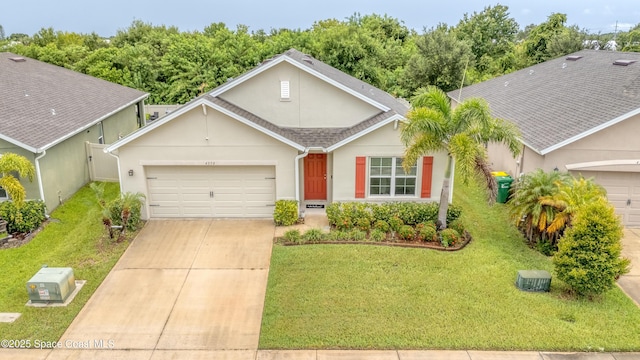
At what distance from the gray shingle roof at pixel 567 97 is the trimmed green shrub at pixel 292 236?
26.6 feet

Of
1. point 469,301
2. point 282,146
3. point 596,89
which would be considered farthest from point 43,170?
point 596,89

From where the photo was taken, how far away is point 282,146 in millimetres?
15094

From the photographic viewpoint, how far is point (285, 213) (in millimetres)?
15117

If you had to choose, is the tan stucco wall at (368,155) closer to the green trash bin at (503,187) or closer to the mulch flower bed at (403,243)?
the mulch flower bed at (403,243)

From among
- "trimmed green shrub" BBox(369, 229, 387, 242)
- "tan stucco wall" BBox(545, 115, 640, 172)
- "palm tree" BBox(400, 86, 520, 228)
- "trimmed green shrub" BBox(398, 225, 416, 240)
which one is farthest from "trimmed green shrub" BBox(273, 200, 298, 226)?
"tan stucco wall" BBox(545, 115, 640, 172)

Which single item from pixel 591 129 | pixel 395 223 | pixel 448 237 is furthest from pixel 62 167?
pixel 591 129

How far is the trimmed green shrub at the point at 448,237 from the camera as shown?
1352 centimetres

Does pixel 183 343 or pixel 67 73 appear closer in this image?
pixel 183 343

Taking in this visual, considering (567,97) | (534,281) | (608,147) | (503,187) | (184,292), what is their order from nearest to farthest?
1. (534,281)
2. (184,292)
3. (608,147)
4. (503,187)
5. (567,97)

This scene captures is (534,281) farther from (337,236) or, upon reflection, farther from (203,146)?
(203,146)

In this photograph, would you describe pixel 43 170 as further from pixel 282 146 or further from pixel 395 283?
pixel 395 283

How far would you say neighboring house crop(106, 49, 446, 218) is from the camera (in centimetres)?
1488

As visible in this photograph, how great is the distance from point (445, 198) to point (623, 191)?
6054 millimetres

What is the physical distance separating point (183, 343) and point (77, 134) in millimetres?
11960
